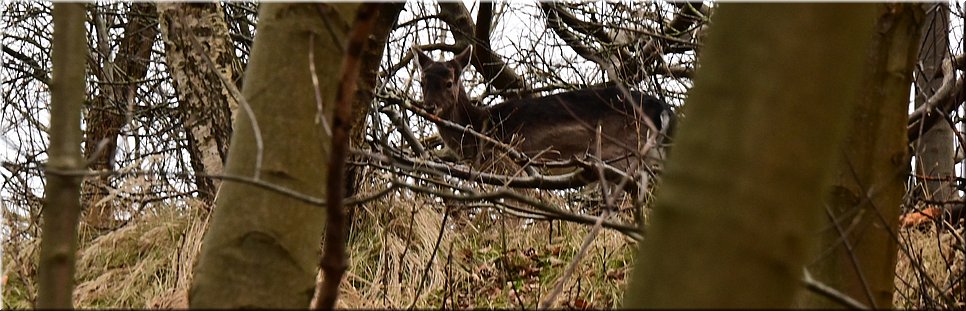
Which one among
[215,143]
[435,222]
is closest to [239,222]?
[215,143]

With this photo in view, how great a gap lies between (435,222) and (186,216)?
1269 millimetres

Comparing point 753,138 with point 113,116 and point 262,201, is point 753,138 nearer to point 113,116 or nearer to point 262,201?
point 262,201

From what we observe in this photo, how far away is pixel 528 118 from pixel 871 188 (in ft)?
22.9

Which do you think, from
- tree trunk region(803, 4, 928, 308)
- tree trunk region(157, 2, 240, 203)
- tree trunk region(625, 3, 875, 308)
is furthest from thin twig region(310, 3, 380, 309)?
tree trunk region(157, 2, 240, 203)

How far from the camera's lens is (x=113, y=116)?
7703 millimetres

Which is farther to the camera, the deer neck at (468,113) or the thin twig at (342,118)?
the deer neck at (468,113)

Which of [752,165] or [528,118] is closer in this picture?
[752,165]

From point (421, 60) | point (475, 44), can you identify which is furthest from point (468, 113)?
point (421, 60)

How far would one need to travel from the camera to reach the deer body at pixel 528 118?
898 cm

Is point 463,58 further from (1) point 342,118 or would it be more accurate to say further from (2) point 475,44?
(1) point 342,118

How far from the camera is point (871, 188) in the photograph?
2508 millimetres

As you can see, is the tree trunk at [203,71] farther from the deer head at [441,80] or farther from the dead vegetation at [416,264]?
the deer head at [441,80]

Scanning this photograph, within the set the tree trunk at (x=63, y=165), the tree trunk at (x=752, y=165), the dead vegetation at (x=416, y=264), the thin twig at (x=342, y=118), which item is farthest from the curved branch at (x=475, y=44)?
the tree trunk at (x=752, y=165)

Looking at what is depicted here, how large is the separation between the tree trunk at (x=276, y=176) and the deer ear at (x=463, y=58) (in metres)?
6.63
